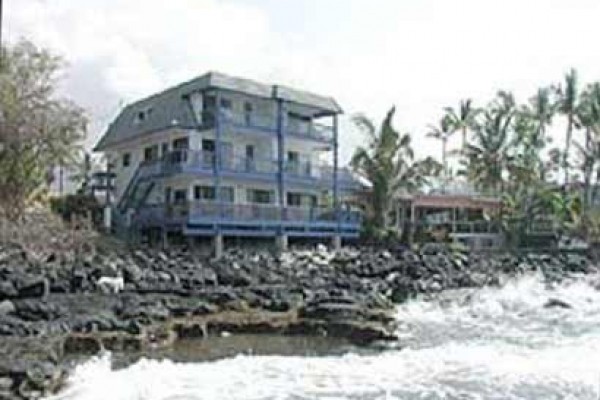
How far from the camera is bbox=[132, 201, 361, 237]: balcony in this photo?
31875mm

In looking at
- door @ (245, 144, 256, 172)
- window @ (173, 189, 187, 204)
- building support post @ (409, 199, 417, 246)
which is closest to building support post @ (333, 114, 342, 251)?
building support post @ (409, 199, 417, 246)

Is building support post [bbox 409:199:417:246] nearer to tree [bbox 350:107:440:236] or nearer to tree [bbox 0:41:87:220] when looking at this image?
tree [bbox 350:107:440:236]

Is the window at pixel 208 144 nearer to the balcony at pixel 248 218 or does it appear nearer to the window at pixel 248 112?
the window at pixel 248 112

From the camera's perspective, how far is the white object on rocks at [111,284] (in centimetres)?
2033

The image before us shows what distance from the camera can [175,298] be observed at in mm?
19266

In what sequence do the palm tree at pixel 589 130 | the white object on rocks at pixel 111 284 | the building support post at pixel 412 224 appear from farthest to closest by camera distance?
the palm tree at pixel 589 130, the building support post at pixel 412 224, the white object on rocks at pixel 111 284

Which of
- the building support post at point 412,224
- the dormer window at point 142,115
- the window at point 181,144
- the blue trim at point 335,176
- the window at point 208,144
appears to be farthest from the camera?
the dormer window at point 142,115

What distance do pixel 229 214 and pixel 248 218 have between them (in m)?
0.99

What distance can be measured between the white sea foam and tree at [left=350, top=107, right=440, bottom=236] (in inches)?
801

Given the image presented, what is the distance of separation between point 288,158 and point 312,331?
2145cm

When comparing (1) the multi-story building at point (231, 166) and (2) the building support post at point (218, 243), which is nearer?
(2) the building support post at point (218, 243)

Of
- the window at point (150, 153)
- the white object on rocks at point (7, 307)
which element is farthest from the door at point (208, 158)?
the white object on rocks at point (7, 307)

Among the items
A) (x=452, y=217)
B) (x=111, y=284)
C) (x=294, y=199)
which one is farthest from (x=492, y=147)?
(x=111, y=284)

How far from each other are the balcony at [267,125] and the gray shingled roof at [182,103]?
80 cm
